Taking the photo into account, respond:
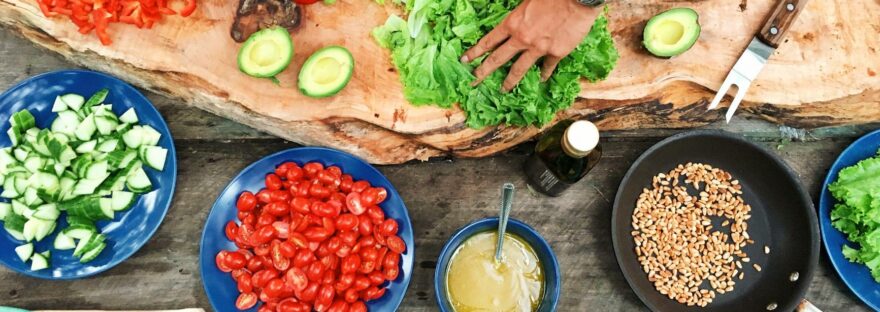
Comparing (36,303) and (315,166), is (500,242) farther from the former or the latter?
(36,303)

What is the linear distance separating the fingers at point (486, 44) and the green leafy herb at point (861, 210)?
1.24 meters

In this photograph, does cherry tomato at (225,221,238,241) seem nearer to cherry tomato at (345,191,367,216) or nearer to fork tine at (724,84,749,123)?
cherry tomato at (345,191,367,216)

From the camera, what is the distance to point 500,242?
→ 1940 mm

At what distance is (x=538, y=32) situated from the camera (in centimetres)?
177

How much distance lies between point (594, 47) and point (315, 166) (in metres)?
0.91

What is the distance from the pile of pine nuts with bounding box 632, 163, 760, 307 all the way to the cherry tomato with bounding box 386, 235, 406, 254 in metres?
0.79

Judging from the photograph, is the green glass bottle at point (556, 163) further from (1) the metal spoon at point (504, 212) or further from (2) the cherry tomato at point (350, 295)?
(2) the cherry tomato at point (350, 295)

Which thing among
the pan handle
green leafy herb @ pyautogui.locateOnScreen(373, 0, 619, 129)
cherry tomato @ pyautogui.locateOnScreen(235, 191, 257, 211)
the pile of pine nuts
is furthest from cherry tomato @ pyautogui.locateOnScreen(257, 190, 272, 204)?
the pan handle

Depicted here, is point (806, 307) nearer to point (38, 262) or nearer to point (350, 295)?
point (350, 295)

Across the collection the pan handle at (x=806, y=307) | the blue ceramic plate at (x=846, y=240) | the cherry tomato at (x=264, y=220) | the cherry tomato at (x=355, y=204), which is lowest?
the pan handle at (x=806, y=307)

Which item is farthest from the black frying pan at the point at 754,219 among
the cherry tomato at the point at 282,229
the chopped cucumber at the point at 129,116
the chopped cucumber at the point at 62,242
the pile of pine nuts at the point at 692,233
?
the chopped cucumber at the point at 62,242

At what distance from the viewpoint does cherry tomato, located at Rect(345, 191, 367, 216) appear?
1990mm

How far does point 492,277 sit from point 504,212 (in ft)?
1.06

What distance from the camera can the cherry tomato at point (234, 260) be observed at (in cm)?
197
